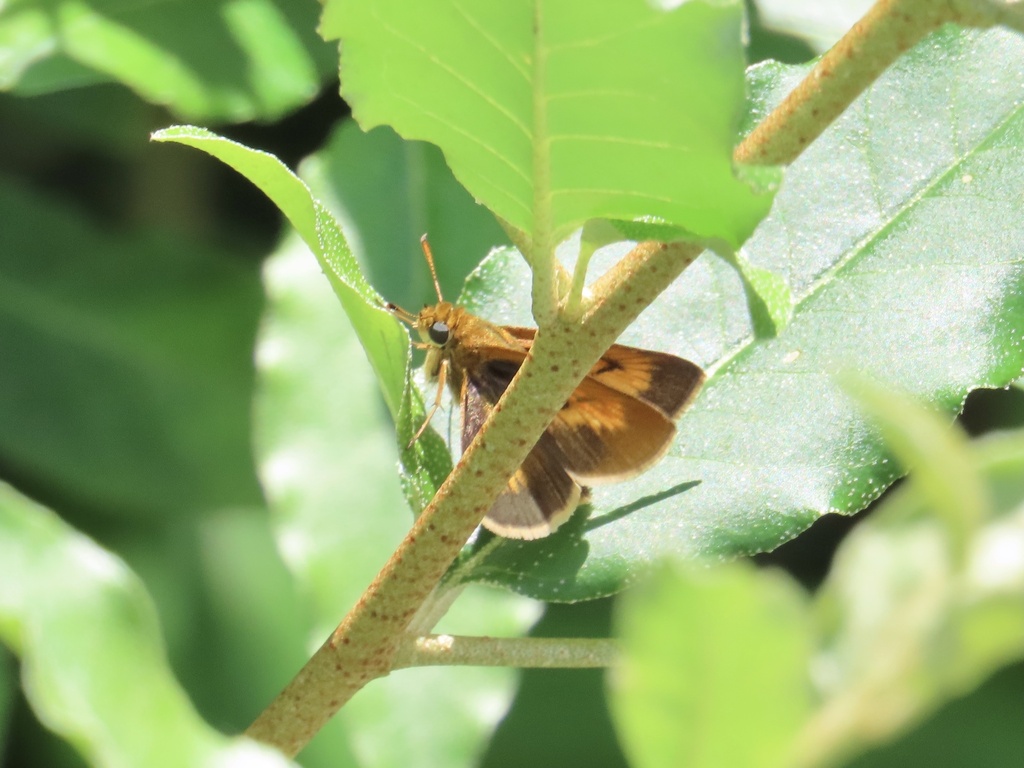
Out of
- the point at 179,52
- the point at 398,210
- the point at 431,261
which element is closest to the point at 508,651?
the point at 431,261

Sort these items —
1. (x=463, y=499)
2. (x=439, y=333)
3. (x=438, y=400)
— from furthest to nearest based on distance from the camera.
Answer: (x=439, y=333), (x=438, y=400), (x=463, y=499)

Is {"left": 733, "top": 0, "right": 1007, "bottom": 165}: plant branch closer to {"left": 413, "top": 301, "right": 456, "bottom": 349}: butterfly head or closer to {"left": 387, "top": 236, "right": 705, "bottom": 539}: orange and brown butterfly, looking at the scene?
{"left": 387, "top": 236, "right": 705, "bottom": 539}: orange and brown butterfly

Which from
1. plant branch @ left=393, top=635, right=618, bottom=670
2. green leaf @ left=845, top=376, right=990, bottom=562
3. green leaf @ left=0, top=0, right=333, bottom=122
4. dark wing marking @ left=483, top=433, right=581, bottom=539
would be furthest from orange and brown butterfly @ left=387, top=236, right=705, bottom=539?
green leaf @ left=845, top=376, right=990, bottom=562

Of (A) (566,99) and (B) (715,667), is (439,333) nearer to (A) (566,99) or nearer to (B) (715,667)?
(A) (566,99)

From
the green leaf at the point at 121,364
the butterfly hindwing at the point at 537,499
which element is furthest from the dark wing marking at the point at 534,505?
the green leaf at the point at 121,364

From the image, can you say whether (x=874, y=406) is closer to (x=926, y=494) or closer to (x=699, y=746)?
(x=926, y=494)
